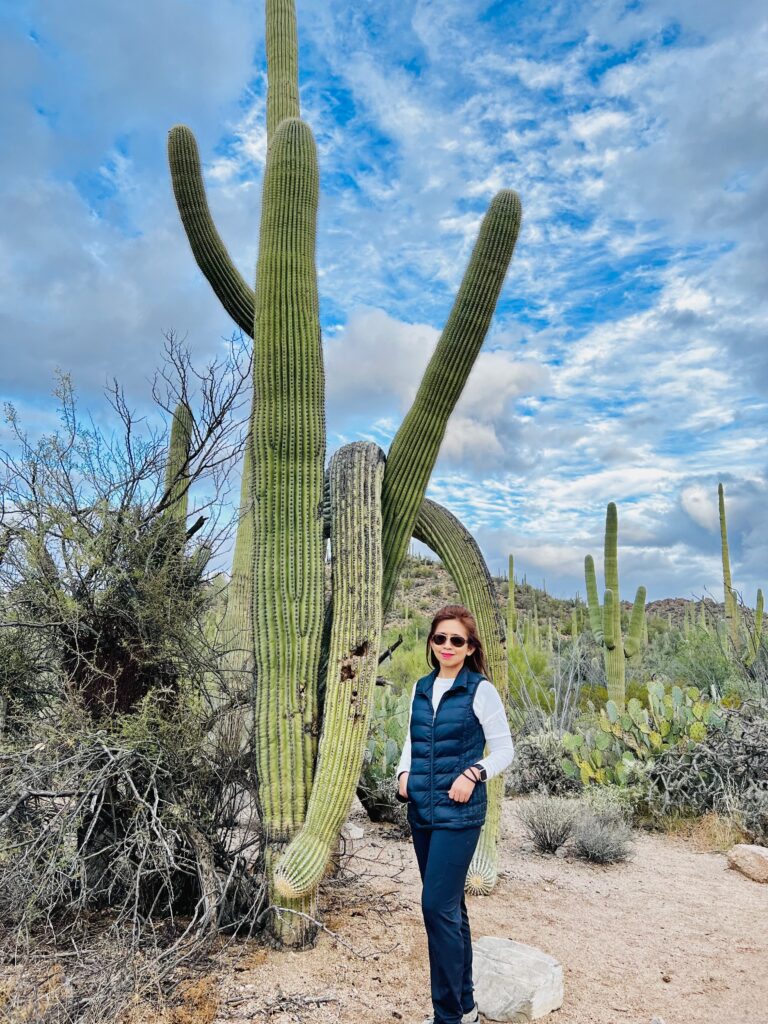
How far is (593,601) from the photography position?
51.9ft

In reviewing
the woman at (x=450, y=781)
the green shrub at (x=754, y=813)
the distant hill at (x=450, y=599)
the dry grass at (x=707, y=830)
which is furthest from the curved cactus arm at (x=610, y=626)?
the distant hill at (x=450, y=599)

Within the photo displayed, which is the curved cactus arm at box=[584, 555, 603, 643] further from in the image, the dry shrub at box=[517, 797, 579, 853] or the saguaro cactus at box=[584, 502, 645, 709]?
the dry shrub at box=[517, 797, 579, 853]

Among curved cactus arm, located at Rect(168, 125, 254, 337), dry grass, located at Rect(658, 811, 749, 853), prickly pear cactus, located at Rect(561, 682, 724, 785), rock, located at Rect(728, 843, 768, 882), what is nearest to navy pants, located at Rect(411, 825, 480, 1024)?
rock, located at Rect(728, 843, 768, 882)

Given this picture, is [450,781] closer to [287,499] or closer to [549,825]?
[287,499]

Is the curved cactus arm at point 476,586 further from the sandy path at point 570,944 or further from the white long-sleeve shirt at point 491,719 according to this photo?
the white long-sleeve shirt at point 491,719

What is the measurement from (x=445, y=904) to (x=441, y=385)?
3.43 metres

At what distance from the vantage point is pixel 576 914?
6.07 meters

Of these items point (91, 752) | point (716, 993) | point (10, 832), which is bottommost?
point (716, 993)

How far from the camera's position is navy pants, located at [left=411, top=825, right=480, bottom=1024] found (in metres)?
3.51

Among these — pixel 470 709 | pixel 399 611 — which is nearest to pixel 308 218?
pixel 470 709

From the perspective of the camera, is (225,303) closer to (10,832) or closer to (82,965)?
(10,832)

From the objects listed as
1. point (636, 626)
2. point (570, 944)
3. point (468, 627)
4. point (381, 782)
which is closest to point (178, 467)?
point (468, 627)

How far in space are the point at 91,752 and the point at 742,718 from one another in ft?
24.0

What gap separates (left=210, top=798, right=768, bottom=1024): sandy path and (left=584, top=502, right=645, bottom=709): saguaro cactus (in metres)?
5.66
